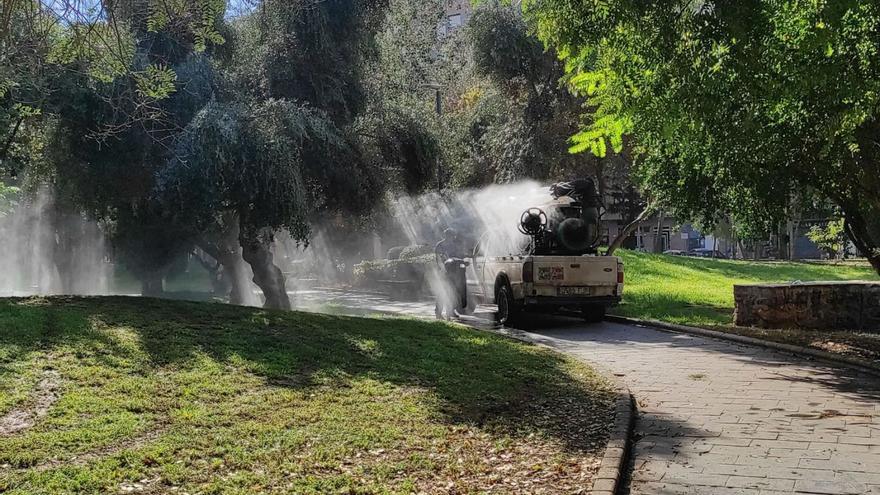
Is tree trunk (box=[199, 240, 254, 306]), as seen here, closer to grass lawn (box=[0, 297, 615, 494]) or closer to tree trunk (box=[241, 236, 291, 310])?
tree trunk (box=[241, 236, 291, 310])

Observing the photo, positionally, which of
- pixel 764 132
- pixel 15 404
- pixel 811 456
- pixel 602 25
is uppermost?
pixel 602 25

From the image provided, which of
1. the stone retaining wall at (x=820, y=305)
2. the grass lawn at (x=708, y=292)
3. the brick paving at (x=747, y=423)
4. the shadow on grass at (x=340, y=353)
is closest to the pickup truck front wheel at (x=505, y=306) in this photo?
the shadow on grass at (x=340, y=353)

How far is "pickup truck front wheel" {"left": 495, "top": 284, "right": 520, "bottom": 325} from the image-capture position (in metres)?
14.8

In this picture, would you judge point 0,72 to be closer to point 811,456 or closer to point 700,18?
point 700,18

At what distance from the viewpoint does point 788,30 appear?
7684 millimetres

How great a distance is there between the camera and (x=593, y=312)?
616 inches

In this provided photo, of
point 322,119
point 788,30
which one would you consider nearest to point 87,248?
point 322,119

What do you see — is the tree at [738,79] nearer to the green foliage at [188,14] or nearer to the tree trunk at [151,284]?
the green foliage at [188,14]

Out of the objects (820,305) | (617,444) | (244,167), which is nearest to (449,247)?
(244,167)

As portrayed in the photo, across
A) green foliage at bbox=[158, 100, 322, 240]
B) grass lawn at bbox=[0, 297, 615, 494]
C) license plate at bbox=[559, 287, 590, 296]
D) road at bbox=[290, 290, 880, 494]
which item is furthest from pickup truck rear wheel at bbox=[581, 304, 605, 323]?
green foliage at bbox=[158, 100, 322, 240]

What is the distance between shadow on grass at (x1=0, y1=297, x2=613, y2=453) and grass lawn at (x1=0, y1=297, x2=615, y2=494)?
33 mm

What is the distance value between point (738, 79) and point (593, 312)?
8661 mm

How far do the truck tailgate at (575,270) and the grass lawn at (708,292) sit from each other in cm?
202

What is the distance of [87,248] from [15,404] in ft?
84.5
